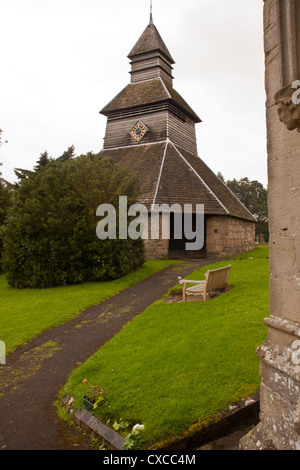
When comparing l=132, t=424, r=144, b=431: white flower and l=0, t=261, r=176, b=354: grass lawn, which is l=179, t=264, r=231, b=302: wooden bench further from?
l=132, t=424, r=144, b=431: white flower

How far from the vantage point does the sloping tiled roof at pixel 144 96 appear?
23916 millimetres

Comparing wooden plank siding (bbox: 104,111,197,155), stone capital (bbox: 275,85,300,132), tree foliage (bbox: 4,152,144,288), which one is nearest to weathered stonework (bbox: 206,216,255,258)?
tree foliage (bbox: 4,152,144,288)

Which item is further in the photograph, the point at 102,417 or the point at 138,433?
the point at 102,417

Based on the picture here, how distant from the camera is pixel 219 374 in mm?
4105

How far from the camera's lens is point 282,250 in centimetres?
288

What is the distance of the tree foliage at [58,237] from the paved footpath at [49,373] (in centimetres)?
297

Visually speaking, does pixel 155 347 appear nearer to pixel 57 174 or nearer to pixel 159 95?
pixel 57 174

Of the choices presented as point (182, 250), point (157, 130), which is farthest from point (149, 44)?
point (182, 250)

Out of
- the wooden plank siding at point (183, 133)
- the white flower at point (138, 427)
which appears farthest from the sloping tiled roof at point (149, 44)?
the white flower at point (138, 427)

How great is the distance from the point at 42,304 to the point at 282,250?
774 centimetres

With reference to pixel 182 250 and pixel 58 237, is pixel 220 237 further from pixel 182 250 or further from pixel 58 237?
pixel 58 237
